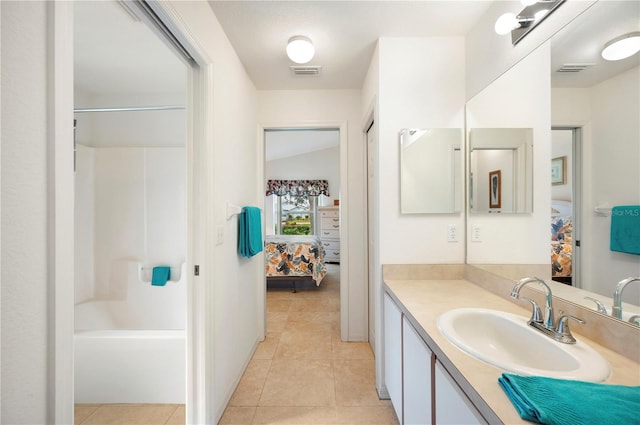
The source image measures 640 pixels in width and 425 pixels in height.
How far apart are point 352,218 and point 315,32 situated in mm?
1502

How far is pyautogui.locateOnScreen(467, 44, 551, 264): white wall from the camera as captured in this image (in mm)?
1166

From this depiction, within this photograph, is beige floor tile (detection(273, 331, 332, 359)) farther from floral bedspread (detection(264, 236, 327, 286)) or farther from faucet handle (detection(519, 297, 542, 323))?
faucet handle (detection(519, 297, 542, 323))

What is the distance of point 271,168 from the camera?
7.34 meters

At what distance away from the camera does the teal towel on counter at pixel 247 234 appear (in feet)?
6.32

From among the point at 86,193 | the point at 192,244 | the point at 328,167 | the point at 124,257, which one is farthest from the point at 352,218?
the point at 328,167

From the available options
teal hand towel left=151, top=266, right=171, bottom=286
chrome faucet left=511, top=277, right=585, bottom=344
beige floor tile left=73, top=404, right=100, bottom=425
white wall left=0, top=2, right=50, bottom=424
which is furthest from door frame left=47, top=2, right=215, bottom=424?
chrome faucet left=511, top=277, right=585, bottom=344

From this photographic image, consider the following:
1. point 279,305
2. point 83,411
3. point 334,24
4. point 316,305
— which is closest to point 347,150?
point 334,24

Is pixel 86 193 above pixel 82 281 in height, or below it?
above

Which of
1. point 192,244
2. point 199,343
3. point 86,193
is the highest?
point 86,193

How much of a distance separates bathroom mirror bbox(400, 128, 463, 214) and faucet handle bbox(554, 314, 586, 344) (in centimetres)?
89

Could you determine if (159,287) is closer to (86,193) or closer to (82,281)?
(82,281)

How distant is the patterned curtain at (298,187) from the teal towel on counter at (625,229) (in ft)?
21.3

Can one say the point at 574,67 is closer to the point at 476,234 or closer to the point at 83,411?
the point at 476,234

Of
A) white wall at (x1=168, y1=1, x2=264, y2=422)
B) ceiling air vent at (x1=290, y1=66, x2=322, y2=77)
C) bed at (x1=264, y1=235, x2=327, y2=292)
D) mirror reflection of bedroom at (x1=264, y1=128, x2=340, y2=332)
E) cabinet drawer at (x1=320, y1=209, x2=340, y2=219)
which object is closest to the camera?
white wall at (x1=168, y1=1, x2=264, y2=422)
